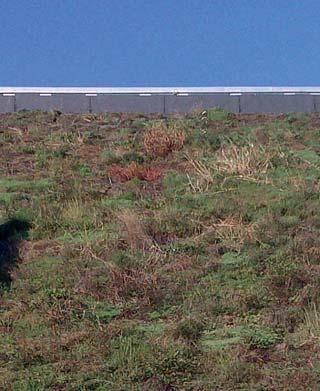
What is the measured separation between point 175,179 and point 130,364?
25.4 ft

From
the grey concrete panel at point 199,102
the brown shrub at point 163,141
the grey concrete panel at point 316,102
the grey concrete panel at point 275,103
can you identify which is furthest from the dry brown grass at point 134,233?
the grey concrete panel at point 316,102

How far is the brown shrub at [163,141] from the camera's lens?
61.4 feet

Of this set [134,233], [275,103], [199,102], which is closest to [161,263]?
[134,233]

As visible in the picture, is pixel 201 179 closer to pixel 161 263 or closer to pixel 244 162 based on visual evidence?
pixel 244 162

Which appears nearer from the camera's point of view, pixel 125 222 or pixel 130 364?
pixel 130 364

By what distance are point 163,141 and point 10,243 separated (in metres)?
6.35

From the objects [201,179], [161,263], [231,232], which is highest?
[201,179]

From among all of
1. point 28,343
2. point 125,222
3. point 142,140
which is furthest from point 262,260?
point 142,140

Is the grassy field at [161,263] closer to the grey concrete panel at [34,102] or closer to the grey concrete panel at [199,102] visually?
the grey concrete panel at [199,102]

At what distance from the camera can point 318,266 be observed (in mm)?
11445

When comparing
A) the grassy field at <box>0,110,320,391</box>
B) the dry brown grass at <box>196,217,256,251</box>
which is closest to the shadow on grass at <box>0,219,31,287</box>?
the grassy field at <box>0,110,320,391</box>

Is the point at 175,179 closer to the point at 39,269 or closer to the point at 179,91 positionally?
the point at 39,269

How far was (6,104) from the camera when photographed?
28641 mm

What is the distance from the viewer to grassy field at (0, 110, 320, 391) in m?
8.85
